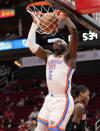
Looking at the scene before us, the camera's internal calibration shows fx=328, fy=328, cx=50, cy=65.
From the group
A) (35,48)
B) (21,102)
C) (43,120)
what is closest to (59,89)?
(43,120)

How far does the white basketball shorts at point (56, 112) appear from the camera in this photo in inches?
157

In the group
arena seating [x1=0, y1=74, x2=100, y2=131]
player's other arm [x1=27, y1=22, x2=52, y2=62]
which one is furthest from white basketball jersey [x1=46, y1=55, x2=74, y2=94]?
arena seating [x1=0, y1=74, x2=100, y2=131]

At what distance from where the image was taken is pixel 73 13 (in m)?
5.03

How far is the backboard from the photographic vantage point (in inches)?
186

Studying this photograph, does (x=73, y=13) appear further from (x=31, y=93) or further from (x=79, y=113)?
(x=31, y=93)

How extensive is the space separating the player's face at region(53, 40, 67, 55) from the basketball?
453 millimetres

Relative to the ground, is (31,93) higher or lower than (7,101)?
higher

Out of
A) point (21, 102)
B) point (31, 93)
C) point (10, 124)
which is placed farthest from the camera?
point (31, 93)

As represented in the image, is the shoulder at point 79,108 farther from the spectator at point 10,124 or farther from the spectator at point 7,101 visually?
the spectator at point 7,101

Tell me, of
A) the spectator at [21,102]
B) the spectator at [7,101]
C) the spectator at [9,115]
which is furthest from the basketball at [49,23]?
the spectator at [7,101]

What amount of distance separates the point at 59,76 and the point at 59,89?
16 centimetres

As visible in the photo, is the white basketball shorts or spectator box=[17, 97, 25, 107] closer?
the white basketball shorts

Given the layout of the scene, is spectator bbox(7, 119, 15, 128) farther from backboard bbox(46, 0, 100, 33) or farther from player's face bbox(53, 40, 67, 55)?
player's face bbox(53, 40, 67, 55)

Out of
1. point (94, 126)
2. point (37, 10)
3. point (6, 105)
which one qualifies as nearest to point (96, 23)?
point (37, 10)
